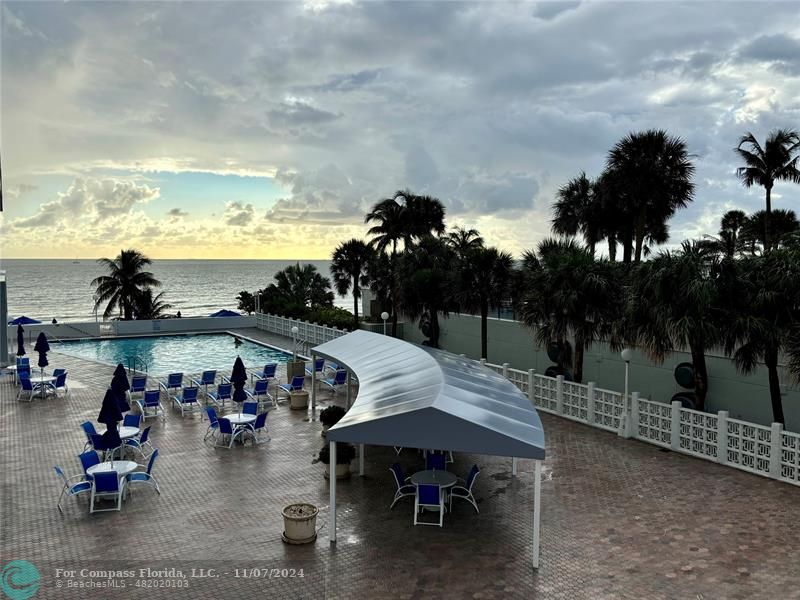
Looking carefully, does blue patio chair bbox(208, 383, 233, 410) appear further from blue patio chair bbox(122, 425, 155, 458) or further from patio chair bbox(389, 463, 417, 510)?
→ patio chair bbox(389, 463, 417, 510)

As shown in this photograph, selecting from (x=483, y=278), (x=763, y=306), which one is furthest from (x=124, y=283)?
(x=763, y=306)

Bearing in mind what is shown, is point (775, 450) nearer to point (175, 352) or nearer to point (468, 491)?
point (468, 491)

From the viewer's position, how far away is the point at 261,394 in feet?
62.1

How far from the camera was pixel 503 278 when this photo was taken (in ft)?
77.6

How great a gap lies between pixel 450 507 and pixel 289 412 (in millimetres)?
8697

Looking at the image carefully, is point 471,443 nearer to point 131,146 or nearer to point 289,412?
point 289,412

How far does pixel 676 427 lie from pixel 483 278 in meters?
11.0

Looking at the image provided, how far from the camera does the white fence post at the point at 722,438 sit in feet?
42.2

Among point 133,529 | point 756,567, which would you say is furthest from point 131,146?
point 756,567

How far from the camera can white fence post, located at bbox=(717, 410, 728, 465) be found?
1287cm

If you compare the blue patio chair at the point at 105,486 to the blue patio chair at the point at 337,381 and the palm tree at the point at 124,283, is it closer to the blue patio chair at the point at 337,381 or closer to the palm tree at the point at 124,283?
the blue patio chair at the point at 337,381

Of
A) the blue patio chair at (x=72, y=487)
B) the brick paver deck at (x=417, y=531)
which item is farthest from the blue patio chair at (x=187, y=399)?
the blue patio chair at (x=72, y=487)

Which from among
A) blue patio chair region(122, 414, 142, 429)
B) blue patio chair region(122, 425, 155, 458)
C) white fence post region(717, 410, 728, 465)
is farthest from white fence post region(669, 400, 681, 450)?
blue patio chair region(122, 414, 142, 429)

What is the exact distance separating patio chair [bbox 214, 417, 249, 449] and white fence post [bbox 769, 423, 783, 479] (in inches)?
460
